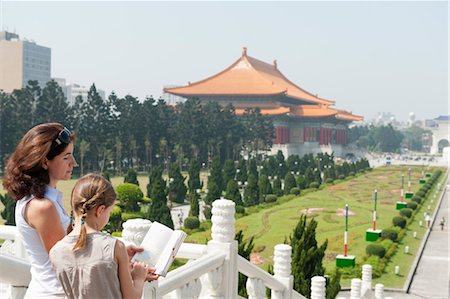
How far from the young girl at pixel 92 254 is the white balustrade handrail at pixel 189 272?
1105 mm

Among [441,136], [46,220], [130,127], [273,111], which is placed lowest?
[46,220]

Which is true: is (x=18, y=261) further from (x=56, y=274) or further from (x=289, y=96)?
(x=289, y=96)

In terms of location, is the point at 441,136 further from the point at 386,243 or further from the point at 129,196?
the point at 129,196

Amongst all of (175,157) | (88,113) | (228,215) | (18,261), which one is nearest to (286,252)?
(228,215)

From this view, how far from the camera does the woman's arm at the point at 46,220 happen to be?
2.59 meters

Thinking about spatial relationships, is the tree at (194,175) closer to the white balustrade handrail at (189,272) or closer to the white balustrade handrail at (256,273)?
the white balustrade handrail at (256,273)

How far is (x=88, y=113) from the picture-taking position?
3897 centimetres

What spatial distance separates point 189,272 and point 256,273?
1.37 meters

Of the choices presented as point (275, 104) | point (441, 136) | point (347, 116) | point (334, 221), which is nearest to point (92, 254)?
point (334, 221)

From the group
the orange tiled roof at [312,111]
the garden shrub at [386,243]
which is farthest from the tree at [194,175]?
the orange tiled roof at [312,111]

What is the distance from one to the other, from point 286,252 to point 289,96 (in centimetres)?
6432

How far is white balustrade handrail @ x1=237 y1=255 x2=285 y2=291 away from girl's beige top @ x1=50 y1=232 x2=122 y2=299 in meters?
2.46

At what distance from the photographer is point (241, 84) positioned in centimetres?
6800

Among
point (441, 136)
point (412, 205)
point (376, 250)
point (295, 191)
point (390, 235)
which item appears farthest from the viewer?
point (441, 136)
